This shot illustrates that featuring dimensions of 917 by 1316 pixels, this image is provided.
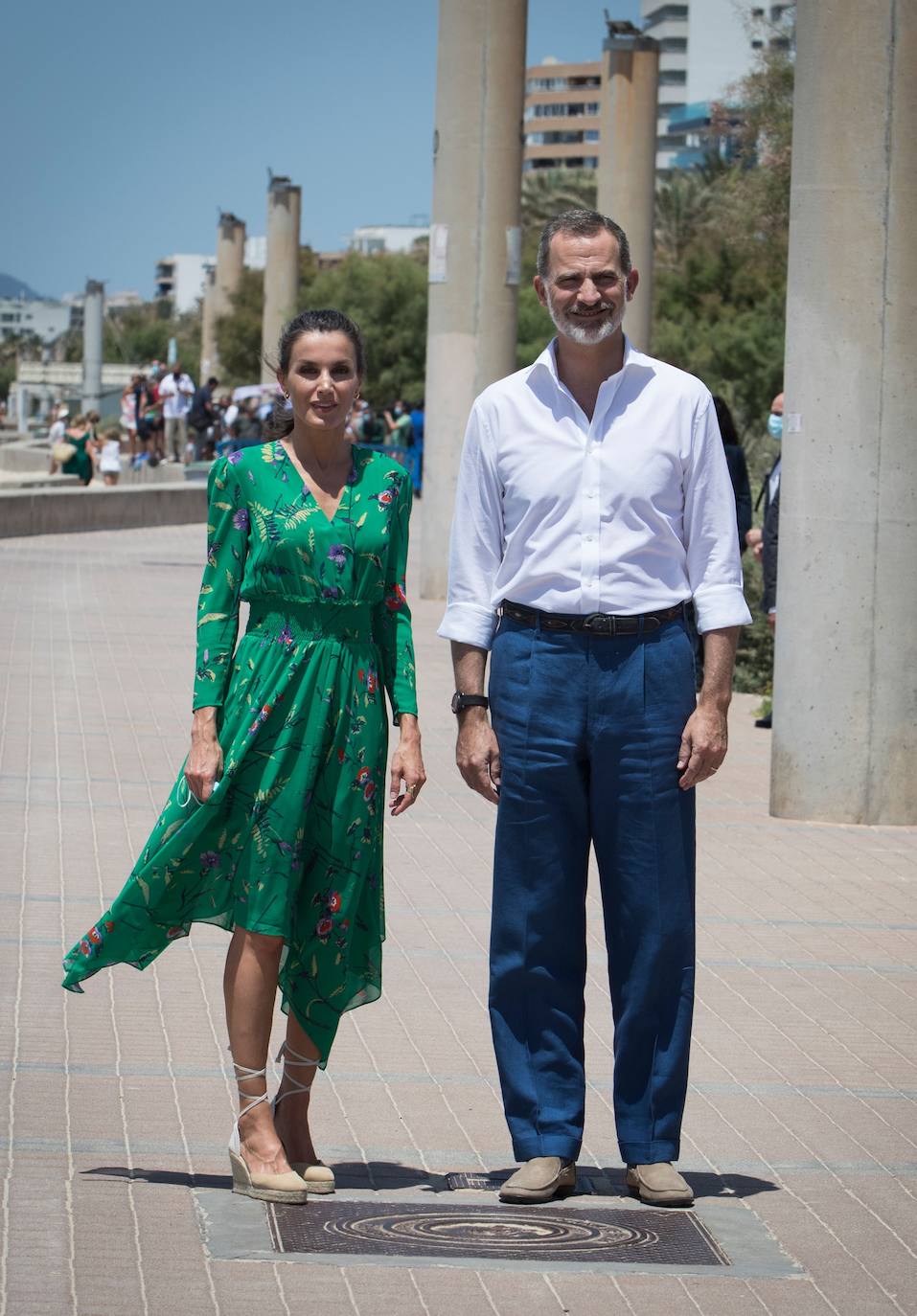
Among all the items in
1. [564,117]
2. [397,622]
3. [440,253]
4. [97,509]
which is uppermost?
[564,117]

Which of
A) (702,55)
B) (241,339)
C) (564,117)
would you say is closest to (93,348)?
(241,339)

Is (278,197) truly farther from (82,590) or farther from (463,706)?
(463,706)

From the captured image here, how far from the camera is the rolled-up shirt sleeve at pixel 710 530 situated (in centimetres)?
495

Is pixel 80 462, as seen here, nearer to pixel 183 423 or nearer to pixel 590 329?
pixel 183 423

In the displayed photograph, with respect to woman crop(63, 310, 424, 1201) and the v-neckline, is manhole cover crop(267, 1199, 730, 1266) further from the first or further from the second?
the v-neckline

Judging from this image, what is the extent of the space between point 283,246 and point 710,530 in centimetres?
4880

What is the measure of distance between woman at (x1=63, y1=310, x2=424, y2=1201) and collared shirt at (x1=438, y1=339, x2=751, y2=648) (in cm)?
22

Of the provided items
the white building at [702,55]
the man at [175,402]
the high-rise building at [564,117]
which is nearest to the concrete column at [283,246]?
the man at [175,402]

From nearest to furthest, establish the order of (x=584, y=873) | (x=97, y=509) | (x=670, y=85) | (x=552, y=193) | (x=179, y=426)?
(x=584, y=873) → (x=97, y=509) → (x=179, y=426) → (x=552, y=193) → (x=670, y=85)

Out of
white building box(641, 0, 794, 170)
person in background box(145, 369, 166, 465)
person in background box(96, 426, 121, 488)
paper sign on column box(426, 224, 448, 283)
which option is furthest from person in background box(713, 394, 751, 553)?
white building box(641, 0, 794, 170)

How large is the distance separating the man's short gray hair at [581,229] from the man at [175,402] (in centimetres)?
3887

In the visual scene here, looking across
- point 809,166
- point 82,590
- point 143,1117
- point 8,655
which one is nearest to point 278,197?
point 82,590

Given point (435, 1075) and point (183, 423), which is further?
point (183, 423)

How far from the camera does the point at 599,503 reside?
491 centimetres
